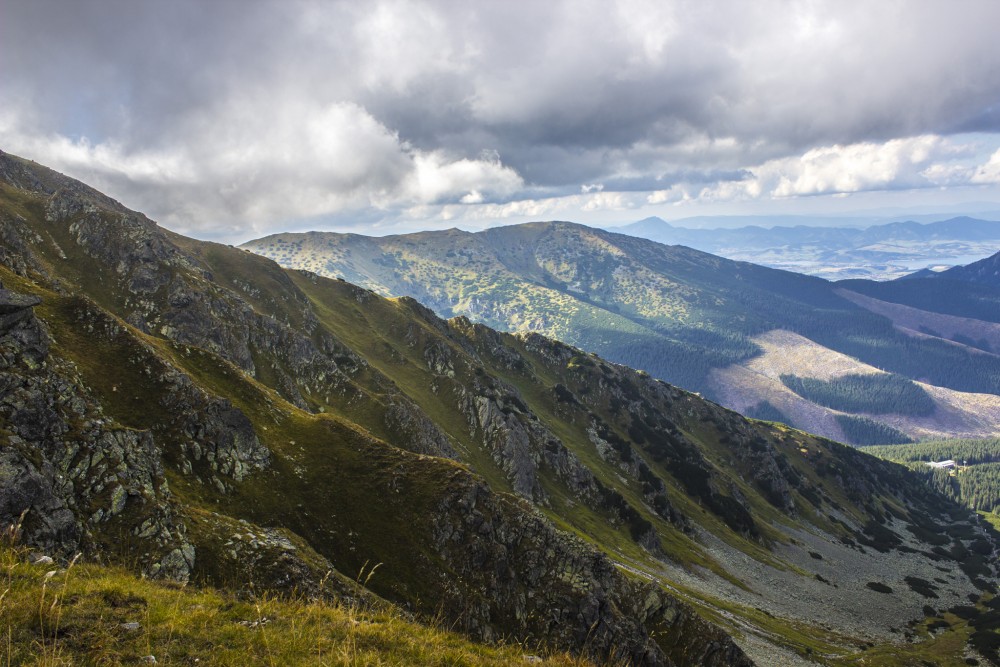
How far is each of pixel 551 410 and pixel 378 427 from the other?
90.1 m

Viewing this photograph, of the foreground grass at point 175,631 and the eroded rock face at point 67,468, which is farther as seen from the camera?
the eroded rock face at point 67,468

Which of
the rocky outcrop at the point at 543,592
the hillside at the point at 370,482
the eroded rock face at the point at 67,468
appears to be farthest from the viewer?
the rocky outcrop at the point at 543,592

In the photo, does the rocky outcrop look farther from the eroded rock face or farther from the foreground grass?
the foreground grass

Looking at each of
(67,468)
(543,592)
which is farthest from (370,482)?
(67,468)

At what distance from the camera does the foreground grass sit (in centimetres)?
927

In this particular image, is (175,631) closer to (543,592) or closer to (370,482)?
(370,482)

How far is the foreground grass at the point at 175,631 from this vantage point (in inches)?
365

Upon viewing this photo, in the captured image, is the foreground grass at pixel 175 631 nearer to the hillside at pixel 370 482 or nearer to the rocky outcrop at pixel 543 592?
the hillside at pixel 370 482

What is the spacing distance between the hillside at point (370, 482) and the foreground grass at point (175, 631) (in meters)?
0.38

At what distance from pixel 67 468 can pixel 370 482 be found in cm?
2398

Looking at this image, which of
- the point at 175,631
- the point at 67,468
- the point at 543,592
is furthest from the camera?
the point at 543,592

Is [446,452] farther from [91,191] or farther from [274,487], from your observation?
[91,191]

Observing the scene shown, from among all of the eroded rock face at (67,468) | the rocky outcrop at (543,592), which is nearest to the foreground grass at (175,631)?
the eroded rock face at (67,468)

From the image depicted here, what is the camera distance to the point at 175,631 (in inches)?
433
